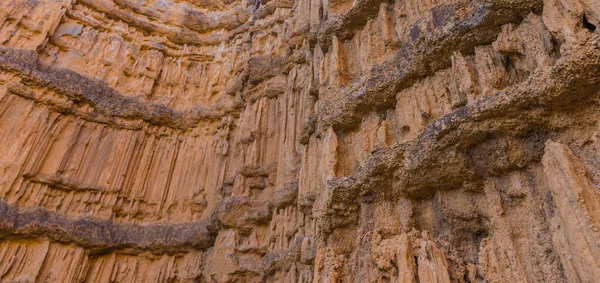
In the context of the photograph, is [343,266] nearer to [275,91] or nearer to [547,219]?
[547,219]

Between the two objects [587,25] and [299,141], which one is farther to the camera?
[299,141]

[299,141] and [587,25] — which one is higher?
[299,141]

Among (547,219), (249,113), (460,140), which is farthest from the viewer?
(249,113)

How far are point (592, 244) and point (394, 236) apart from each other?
211cm

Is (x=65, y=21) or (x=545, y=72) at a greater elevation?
(x=65, y=21)

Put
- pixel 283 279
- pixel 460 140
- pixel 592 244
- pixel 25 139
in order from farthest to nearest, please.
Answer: pixel 25 139 → pixel 283 279 → pixel 460 140 → pixel 592 244

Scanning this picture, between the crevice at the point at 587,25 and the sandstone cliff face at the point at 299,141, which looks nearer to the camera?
the crevice at the point at 587,25

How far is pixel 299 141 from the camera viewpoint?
367 inches

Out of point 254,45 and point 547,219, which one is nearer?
point 547,219

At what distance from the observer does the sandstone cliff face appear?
3.79 metres

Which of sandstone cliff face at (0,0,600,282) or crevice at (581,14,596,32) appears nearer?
crevice at (581,14,596,32)

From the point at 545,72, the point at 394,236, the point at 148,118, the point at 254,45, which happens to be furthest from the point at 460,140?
the point at 148,118

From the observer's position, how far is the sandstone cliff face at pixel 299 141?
12.5ft

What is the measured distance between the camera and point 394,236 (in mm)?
4773
